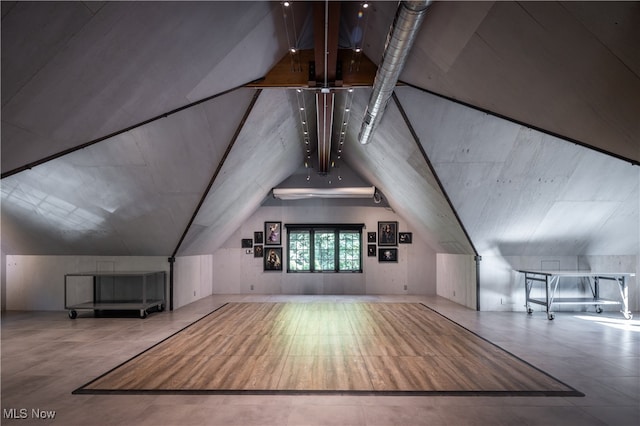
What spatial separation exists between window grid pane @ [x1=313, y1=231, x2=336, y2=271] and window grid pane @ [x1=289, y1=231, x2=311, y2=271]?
0.25m

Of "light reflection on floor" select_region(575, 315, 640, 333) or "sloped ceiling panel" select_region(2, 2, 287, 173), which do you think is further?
"light reflection on floor" select_region(575, 315, 640, 333)

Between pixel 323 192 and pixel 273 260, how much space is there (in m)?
2.96

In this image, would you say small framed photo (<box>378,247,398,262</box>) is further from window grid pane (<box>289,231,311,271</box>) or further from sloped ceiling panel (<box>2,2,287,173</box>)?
→ sloped ceiling panel (<box>2,2,287,173</box>)

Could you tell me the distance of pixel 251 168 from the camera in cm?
958

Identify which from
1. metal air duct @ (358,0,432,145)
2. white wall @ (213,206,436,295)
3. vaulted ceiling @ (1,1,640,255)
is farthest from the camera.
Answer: white wall @ (213,206,436,295)

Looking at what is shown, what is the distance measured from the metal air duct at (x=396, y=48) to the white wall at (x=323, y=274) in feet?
22.3

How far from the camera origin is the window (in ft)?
45.2

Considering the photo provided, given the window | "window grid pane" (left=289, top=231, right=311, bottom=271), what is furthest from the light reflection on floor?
"window grid pane" (left=289, top=231, right=311, bottom=271)

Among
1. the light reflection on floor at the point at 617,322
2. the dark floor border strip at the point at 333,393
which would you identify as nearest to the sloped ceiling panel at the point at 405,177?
the light reflection on floor at the point at 617,322

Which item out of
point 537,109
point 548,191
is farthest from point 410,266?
point 537,109

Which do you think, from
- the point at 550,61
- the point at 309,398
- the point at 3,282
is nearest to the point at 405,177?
the point at 550,61

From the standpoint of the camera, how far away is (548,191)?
25.1 ft

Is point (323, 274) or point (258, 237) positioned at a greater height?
point (258, 237)

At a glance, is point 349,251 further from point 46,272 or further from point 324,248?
point 46,272
